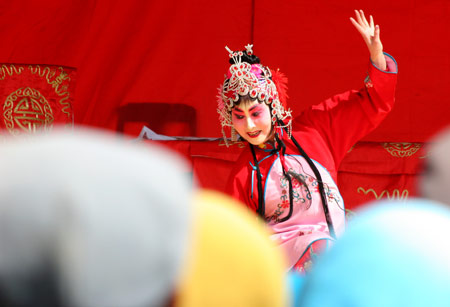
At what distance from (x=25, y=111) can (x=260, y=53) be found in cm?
118

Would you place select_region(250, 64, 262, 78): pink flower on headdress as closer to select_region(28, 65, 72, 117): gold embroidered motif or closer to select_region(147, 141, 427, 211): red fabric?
select_region(147, 141, 427, 211): red fabric

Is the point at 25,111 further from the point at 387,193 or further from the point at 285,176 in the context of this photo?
the point at 387,193

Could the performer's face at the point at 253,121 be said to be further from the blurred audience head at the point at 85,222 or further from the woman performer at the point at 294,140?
the blurred audience head at the point at 85,222

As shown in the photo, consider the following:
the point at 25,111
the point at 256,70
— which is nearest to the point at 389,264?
the point at 256,70

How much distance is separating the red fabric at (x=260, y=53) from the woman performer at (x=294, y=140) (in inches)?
47.2

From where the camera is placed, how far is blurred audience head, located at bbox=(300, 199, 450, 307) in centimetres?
39

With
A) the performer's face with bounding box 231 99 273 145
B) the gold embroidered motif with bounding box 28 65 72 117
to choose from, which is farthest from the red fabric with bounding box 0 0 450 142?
the performer's face with bounding box 231 99 273 145

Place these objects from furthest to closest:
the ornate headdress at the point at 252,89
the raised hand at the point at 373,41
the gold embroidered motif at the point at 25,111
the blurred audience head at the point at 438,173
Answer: the gold embroidered motif at the point at 25,111
the ornate headdress at the point at 252,89
the raised hand at the point at 373,41
the blurred audience head at the point at 438,173

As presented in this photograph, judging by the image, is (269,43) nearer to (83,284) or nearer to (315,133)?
(315,133)

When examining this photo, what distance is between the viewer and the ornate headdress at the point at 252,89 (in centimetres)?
178

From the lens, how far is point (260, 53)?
305 cm

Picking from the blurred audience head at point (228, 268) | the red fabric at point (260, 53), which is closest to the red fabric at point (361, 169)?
the red fabric at point (260, 53)

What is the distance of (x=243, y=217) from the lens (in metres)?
0.41

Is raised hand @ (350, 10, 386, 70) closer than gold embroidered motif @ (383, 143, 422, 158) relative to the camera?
Yes
